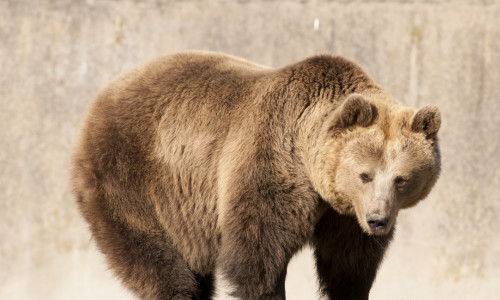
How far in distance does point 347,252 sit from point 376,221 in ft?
2.36

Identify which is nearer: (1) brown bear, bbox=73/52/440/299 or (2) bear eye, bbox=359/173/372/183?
(2) bear eye, bbox=359/173/372/183

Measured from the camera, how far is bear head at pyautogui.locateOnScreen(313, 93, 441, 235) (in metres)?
5.19

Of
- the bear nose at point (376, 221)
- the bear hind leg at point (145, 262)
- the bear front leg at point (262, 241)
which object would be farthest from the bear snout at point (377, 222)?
the bear hind leg at point (145, 262)

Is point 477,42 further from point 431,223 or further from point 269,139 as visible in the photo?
point 269,139

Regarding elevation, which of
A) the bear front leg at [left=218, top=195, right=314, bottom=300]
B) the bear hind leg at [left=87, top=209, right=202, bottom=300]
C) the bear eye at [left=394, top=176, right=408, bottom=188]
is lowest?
the bear hind leg at [left=87, top=209, right=202, bottom=300]

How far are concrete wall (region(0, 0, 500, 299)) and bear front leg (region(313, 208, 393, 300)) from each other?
355 centimetres

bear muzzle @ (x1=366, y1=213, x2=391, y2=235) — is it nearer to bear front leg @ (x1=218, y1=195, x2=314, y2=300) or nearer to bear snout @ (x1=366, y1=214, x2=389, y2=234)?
bear snout @ (x1=366, y1=214, x2=389, y2=234)

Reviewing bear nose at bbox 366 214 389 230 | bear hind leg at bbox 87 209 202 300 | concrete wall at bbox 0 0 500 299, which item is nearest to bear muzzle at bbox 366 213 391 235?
bear nose at bbox 366 214 389 230

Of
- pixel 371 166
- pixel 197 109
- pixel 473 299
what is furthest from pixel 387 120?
pixel 473 299

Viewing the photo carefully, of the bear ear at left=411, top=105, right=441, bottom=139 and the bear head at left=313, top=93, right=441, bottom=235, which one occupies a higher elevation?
the bear ear at left=411, top=105, right=441, bottom=139

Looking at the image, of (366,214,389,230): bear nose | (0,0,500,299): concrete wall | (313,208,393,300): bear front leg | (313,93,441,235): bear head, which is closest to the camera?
(366,214,389,230): bear nose

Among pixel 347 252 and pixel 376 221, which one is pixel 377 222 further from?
pixel 347 252

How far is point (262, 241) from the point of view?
213 inches

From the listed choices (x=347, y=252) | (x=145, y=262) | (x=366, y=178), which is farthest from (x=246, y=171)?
(x=145, y=262)
